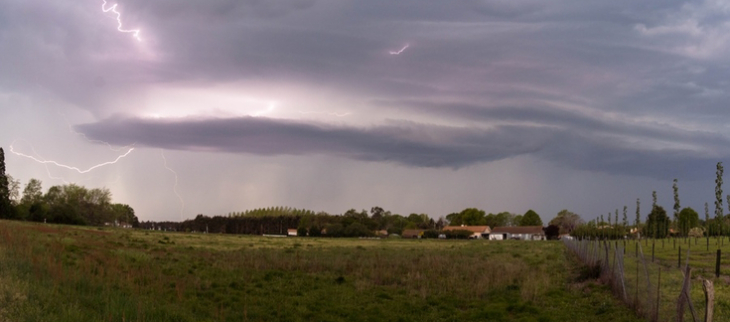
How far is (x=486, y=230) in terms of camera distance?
18638cm

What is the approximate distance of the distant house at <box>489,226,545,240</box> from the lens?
177125 mm

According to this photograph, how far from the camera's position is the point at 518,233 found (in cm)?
18462

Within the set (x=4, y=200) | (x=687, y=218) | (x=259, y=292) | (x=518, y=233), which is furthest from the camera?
(x=518, y=233)

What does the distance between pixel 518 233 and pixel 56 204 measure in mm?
131494

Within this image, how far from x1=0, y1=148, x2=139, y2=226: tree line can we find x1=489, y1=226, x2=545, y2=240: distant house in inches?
4490

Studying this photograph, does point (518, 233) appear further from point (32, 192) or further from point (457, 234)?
point (32, 192)

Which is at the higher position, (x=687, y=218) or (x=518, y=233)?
(x=687, y=218)

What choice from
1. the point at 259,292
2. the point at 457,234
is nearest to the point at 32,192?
the point at 457,234

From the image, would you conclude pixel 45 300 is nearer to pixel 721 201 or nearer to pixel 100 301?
pixel 100 301

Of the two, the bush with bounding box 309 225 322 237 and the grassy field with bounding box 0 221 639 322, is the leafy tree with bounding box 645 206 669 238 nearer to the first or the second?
the grassy field with bounding box 0 221 639 322

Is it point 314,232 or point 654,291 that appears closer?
point 654,291

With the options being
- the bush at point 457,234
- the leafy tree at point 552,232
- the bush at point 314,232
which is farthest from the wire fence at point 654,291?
the leafy tree at point 552,232

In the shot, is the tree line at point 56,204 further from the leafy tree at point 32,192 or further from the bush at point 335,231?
the bush at point 335,231

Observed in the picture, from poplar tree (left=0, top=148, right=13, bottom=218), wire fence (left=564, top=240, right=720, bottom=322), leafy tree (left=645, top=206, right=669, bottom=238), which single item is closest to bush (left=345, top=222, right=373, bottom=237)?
leafy tree (left=645, top=206, right=669, bottom=238)
